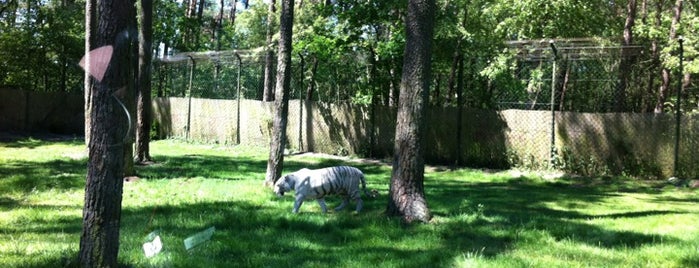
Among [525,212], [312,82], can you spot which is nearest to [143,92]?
[312,82]

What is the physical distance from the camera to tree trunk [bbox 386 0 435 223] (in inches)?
264

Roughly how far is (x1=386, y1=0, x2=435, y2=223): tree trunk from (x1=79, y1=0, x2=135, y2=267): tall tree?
3.34 metres

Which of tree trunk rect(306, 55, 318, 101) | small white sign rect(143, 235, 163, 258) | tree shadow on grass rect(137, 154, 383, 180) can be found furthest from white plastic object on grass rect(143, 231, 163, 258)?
tree trunk rect(306, 55, 318, 101)

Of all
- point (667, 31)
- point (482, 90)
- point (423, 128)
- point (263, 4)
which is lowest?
point (423, 128)

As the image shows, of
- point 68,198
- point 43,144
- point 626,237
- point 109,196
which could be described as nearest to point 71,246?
point 109,196

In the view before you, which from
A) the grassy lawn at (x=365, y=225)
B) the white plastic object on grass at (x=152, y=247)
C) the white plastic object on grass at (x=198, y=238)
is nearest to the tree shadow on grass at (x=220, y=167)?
the grassy lawn at (x=365, y=225)

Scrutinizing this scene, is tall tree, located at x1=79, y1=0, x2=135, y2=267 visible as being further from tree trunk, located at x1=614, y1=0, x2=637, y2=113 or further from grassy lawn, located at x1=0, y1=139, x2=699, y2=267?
tree trunk, located at x1=614, y1=0, x2=637, y2=113

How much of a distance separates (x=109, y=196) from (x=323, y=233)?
8.56 feet

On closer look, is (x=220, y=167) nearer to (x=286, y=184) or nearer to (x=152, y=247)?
(x=286, y=184)

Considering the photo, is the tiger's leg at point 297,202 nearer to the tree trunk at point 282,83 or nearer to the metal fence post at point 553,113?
the tree trunk at point 282,83

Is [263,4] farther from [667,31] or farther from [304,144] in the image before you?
[667,31]

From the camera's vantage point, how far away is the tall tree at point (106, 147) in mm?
4285

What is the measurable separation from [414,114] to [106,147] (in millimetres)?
3519

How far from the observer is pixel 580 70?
1352cm
